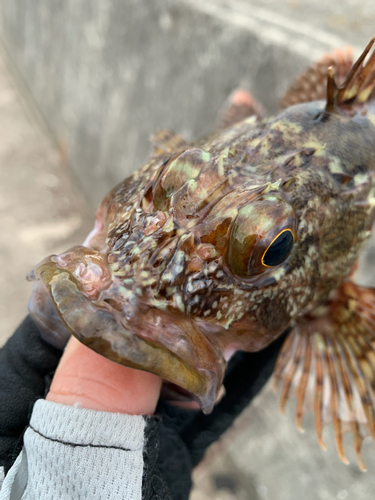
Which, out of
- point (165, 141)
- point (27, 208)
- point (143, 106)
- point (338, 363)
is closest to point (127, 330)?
point (338, 363)

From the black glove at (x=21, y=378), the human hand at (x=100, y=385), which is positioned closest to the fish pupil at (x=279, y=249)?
the human hand at (x=100, y=385)

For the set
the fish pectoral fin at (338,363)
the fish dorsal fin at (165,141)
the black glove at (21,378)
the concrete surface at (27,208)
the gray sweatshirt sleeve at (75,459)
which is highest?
the concrete surface at (27,208)

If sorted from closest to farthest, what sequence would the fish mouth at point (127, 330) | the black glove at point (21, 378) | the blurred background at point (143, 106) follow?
1. the fish mouth at point (127, 330)
2. the black glove at point (21, 378)
3. the blurred background at point (143, 106)

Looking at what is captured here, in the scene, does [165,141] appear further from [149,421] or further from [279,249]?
[149,421]

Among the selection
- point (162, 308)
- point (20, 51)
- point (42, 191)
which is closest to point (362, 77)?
point (162, 308)

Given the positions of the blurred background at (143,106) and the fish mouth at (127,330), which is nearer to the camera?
the fish mouth at (127,330)

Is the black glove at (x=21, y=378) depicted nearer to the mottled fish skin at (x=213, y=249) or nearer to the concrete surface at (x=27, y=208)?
the mottled fish skin at (x=213, y=249)

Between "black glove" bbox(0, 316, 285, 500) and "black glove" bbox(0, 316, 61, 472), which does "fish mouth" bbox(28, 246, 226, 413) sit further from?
"black glove" bbox(0, 316, 61, 472)

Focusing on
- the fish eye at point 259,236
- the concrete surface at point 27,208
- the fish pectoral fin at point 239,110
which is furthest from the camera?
the concrete surface at point 27,208

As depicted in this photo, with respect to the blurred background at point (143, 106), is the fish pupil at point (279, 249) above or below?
below
